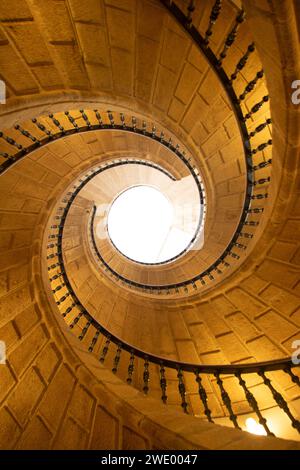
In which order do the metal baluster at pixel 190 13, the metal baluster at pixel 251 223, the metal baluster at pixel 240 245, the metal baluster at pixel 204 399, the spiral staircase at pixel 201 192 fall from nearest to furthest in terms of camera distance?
the metal baluster at pixel 190 13
the spiral staircase at pixel 201 192
the metal baluster at pixel 204 399
the metal baluster at pixel 251 223
the metal baluster at pixel 240 245

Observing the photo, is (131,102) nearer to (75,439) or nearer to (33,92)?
(33,92)

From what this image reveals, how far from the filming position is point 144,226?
14.6 m

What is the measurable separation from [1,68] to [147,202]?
38.0ft

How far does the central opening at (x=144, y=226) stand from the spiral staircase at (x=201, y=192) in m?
5.84

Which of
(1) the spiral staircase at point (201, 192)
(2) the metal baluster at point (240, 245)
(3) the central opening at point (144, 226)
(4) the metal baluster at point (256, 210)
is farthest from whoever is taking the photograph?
(3) the central opening at point (144, 226)

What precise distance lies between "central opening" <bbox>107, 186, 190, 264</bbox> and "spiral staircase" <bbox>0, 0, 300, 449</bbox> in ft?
19.2

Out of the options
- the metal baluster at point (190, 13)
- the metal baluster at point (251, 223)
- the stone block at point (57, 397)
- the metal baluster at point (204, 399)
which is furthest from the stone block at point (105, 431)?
the metal baluster at point (190, 13)

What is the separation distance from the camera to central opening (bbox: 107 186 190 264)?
11.8 meters

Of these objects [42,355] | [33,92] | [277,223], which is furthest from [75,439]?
[33,92]

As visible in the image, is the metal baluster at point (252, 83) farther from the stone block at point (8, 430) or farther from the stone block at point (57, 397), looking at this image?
the stone block at point (8, 430)

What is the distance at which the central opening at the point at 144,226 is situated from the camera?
38.8 feet

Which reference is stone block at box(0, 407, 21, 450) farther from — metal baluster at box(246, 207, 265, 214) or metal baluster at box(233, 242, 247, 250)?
metal baluster at box(246, 207, 265, 214)

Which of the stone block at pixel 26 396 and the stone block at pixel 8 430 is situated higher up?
the stone block at pixel 26 396

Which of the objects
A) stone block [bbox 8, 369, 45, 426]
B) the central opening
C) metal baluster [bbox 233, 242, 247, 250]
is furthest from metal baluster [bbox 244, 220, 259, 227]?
the central opening
